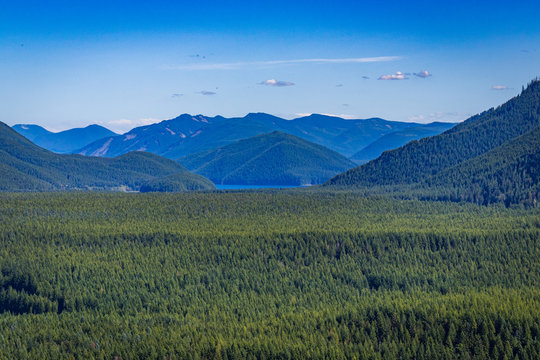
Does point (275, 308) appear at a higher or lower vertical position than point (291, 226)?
lower

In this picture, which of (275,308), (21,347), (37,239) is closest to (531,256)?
(275,308)

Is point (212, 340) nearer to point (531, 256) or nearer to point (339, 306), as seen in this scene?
point (339, 306)

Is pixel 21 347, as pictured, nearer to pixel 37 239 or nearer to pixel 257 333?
pixel 257 333

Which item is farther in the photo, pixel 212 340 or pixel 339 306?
pixel 339 306

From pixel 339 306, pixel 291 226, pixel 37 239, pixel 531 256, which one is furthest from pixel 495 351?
pixel 37 239

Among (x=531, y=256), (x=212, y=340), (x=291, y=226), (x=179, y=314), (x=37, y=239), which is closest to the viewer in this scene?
(x=212, y=340)

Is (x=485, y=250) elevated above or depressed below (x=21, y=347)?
above

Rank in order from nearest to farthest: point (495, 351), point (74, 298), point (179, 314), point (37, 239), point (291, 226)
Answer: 1. point (495, 351)
2. point (179, 314)
3. point (74, 298)
4. point (37, 239)
5. point (291, 226)

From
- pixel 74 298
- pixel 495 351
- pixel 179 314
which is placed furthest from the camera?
pixel 74 298

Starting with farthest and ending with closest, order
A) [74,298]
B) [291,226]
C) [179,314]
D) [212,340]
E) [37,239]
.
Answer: [291,226] < [37,239] < [74,298] < [179,314] < [212,340]
